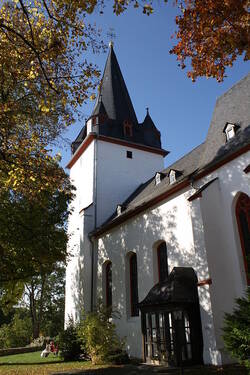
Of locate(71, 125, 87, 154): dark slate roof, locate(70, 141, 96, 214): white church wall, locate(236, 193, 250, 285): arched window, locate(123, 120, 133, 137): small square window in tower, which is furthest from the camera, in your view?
locate(71, 125, 87, 154): dark slate roof

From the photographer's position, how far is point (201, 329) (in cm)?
1147

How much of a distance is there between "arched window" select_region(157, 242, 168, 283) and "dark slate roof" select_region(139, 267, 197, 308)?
7.28ft

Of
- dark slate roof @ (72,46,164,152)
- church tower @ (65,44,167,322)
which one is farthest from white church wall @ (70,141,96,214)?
dark slate roof @ (72,46,164,152)

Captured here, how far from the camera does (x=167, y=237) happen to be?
14914mm

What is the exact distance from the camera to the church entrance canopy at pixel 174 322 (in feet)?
36.8

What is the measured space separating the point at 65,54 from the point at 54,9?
131cm

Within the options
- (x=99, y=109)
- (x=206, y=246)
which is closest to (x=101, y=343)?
(x=206, y=246)

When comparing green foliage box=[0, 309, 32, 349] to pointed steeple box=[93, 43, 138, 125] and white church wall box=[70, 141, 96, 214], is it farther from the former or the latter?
pointed steeple box=[93, 43, 138, 125]

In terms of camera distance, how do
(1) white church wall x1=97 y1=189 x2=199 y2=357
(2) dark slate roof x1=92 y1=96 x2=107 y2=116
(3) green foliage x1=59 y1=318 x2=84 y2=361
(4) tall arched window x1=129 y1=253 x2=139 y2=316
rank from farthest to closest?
(2) dark slate roof x1=92 y1=96 x2=107 y2=116 < (4) tall arched window x1=129 y1=253 x2=139 y2=316 < (3) green foliage x1=59 y1=318 x2=84 y2=361 < (1) white church wall x1=97 y1=189 x2=199 y2=357

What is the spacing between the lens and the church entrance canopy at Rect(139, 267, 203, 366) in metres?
11.2

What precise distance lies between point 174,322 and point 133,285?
20.6 ft

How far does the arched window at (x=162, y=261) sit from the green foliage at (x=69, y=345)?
5083 mm

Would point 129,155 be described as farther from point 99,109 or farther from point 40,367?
point 40,367

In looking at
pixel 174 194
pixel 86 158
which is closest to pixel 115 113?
pixel 86 158
